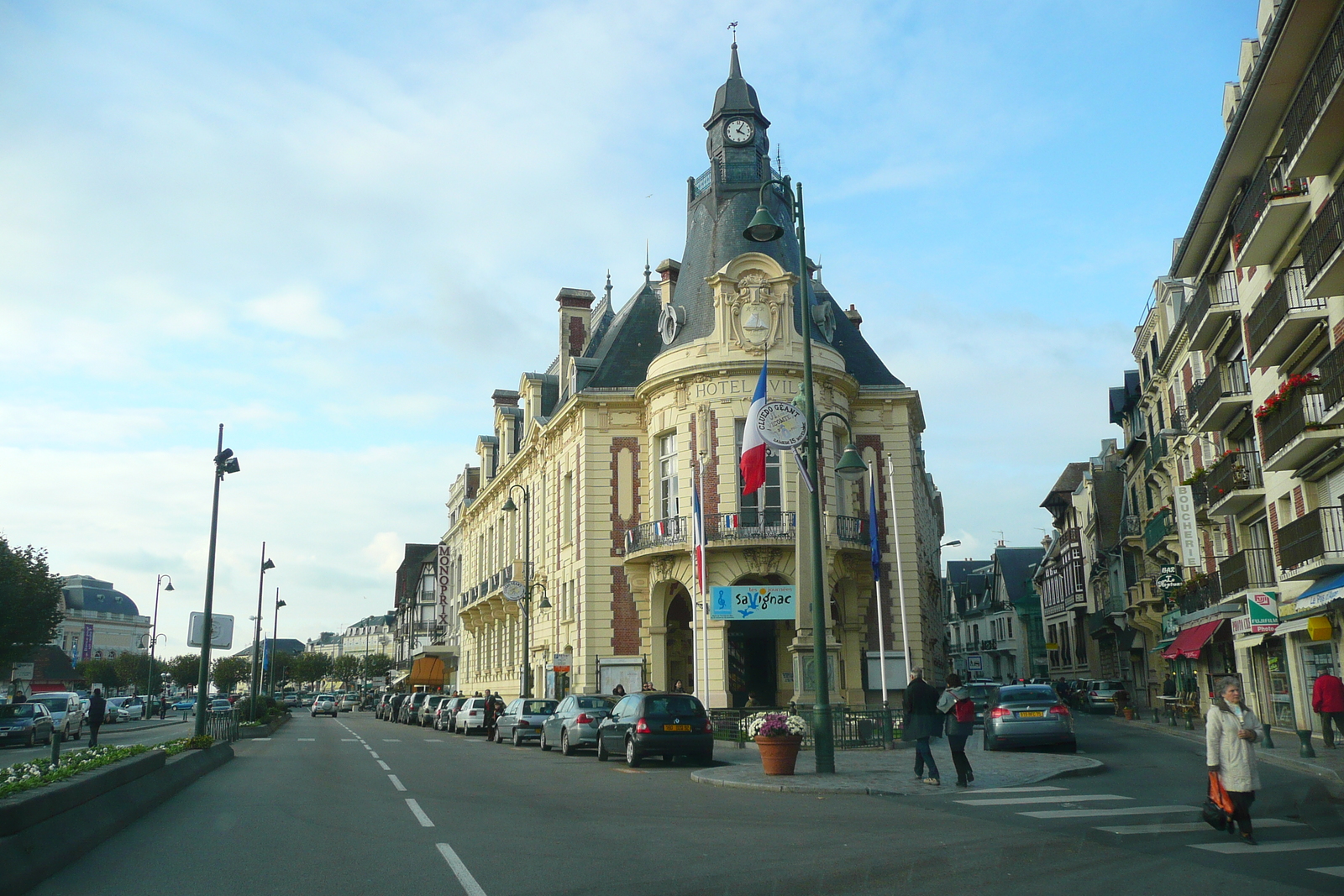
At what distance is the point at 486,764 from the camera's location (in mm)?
21406

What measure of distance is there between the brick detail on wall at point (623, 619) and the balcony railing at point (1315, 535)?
19.6 metres

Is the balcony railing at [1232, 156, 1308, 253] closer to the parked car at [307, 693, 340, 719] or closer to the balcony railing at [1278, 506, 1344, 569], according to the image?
the balcony railing at [1278, 506, 1344, 569]

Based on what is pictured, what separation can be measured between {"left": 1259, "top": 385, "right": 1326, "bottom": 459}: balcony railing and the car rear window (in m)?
13.8

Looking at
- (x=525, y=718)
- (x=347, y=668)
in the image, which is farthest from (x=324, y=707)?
(x=347, y=668)

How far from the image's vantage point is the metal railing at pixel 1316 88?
750 inches

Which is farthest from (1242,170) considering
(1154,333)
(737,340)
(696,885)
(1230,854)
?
(696,885)

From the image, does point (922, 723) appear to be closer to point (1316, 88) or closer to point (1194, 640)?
point (1316, 88)

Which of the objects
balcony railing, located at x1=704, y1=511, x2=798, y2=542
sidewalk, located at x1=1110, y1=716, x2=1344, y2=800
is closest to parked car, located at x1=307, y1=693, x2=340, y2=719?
balcony railing, located at x1=704, y1=511, x2=798, y2=542

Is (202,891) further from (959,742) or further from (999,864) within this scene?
(959,742)

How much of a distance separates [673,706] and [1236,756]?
12416 millimetres

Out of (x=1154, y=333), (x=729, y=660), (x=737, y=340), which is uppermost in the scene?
(x=1154, y=333)

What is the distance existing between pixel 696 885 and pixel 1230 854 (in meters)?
4.59

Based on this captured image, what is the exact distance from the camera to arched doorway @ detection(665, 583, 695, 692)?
120 feet

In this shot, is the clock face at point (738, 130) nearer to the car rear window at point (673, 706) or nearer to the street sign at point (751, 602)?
the street sign at point (751, 602)
